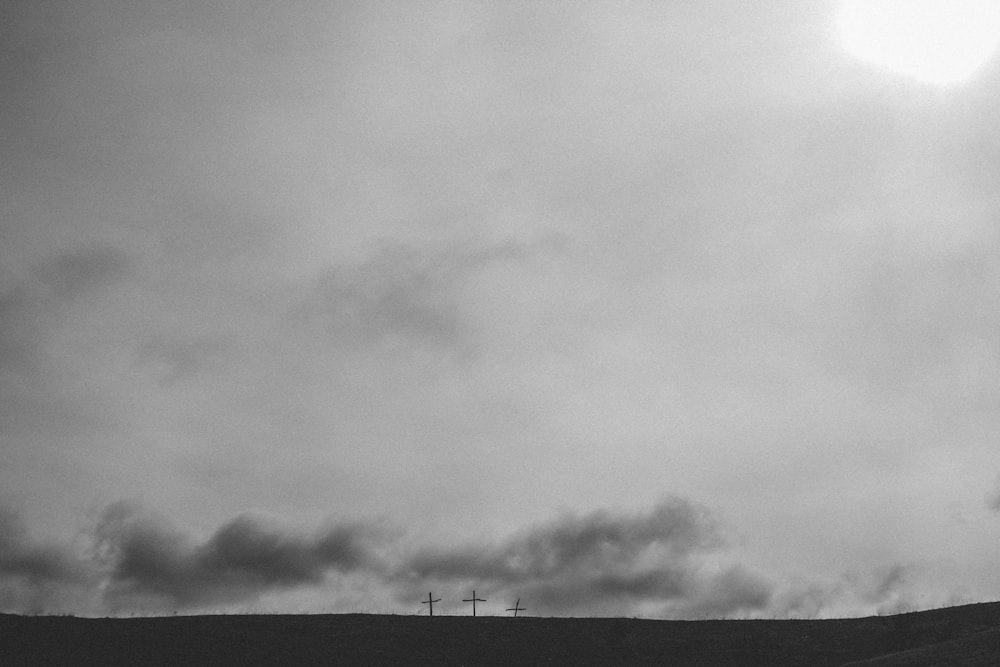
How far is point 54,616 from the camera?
194ft

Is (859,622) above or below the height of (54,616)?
below

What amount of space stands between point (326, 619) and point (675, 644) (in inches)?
946

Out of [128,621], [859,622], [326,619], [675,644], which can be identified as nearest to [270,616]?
[326,619]

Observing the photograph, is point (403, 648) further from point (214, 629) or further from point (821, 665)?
point (821, 665)

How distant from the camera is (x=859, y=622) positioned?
57.3 m

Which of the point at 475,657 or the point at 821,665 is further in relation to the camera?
the point at 475,657

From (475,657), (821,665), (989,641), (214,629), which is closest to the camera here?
(989,641)

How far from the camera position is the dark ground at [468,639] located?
5216 cm

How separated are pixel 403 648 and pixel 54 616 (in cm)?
2458

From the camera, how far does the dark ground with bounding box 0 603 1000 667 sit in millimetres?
52156

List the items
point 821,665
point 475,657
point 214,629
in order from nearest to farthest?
1. point 821,665
2. point 475,657
3. point 214,629

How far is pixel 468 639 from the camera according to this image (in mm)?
57094

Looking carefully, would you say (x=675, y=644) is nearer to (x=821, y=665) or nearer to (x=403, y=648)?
(x=821, y=665)

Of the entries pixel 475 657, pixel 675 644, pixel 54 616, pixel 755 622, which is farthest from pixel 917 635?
pixel 54 616
